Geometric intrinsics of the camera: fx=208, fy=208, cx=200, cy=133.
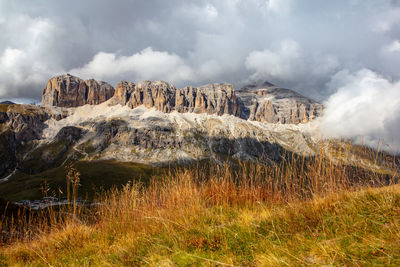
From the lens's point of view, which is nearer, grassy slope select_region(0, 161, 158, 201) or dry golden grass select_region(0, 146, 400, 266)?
dry golden grass select_region(0, 146, 400, 266)

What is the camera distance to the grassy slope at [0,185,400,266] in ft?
9.98

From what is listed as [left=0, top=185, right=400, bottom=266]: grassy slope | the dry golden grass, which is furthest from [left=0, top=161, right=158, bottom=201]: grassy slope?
[left=0, top=185, right=400, bottom=266]: grassy slope

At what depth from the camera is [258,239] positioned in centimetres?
407

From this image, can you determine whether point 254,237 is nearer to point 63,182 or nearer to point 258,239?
point 258,239

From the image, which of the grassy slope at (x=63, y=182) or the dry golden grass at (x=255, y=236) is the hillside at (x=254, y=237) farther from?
the grassy slope at (x=63, y=182)

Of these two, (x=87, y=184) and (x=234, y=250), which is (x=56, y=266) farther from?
(x=87, y=184)

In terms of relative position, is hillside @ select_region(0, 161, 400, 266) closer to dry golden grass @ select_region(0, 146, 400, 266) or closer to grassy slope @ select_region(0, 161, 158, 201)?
dry golden grass @ select_region(0, 146, 400, 266)

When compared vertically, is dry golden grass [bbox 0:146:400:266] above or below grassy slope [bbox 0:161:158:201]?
above

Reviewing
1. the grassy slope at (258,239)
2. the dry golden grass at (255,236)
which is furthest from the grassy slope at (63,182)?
the grassy slope at (258,239)

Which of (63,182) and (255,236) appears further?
(63,182)

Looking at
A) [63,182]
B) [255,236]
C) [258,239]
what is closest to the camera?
[258,239]

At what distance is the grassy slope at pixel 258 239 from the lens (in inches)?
120

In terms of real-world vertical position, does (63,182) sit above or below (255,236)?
below

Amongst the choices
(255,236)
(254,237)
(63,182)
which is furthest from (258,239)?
(63,182)
